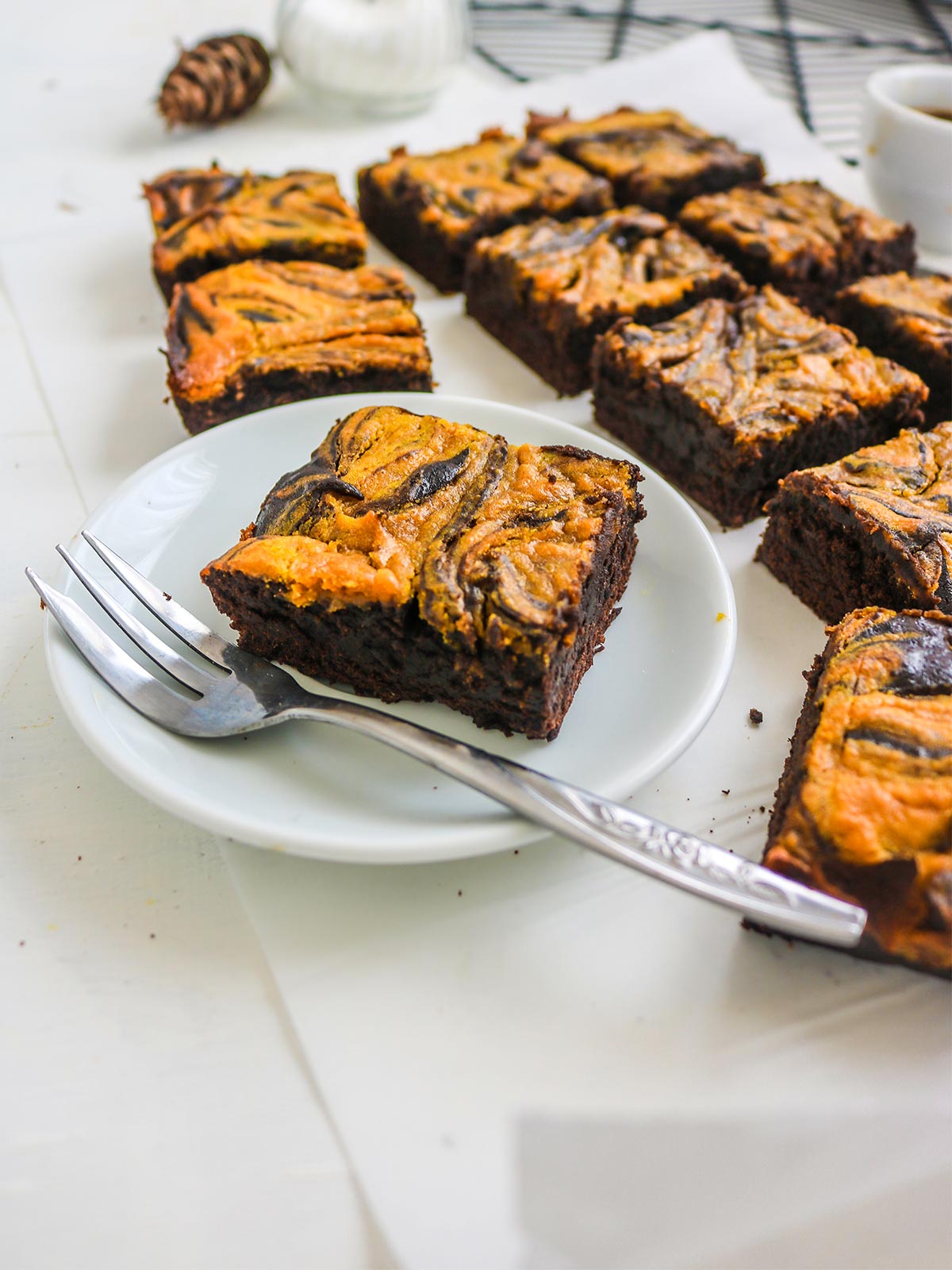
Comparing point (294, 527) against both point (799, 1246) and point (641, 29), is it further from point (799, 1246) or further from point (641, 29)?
point (641, 29)

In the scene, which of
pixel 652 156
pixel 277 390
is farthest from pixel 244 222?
pixel 652 156

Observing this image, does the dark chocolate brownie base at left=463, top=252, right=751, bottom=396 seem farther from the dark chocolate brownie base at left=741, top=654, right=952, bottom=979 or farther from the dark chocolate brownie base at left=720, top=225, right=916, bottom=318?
the dark chocolate brownie base at left=741, top=654, right=952, bottom=979

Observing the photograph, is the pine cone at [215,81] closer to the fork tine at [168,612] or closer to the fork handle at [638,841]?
the fork tine at [168,612]

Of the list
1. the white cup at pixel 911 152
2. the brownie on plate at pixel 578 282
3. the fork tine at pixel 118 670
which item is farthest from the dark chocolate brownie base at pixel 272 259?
the white cup at pixel 911 152

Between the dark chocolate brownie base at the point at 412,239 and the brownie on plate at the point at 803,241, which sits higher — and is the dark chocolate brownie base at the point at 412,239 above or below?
above

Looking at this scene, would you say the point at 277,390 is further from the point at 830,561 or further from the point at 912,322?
the point at 912,322

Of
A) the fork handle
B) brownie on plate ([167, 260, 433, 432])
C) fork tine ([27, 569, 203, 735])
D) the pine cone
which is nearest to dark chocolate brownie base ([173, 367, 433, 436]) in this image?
brownie on plate ([167, 260, 433, 432])
